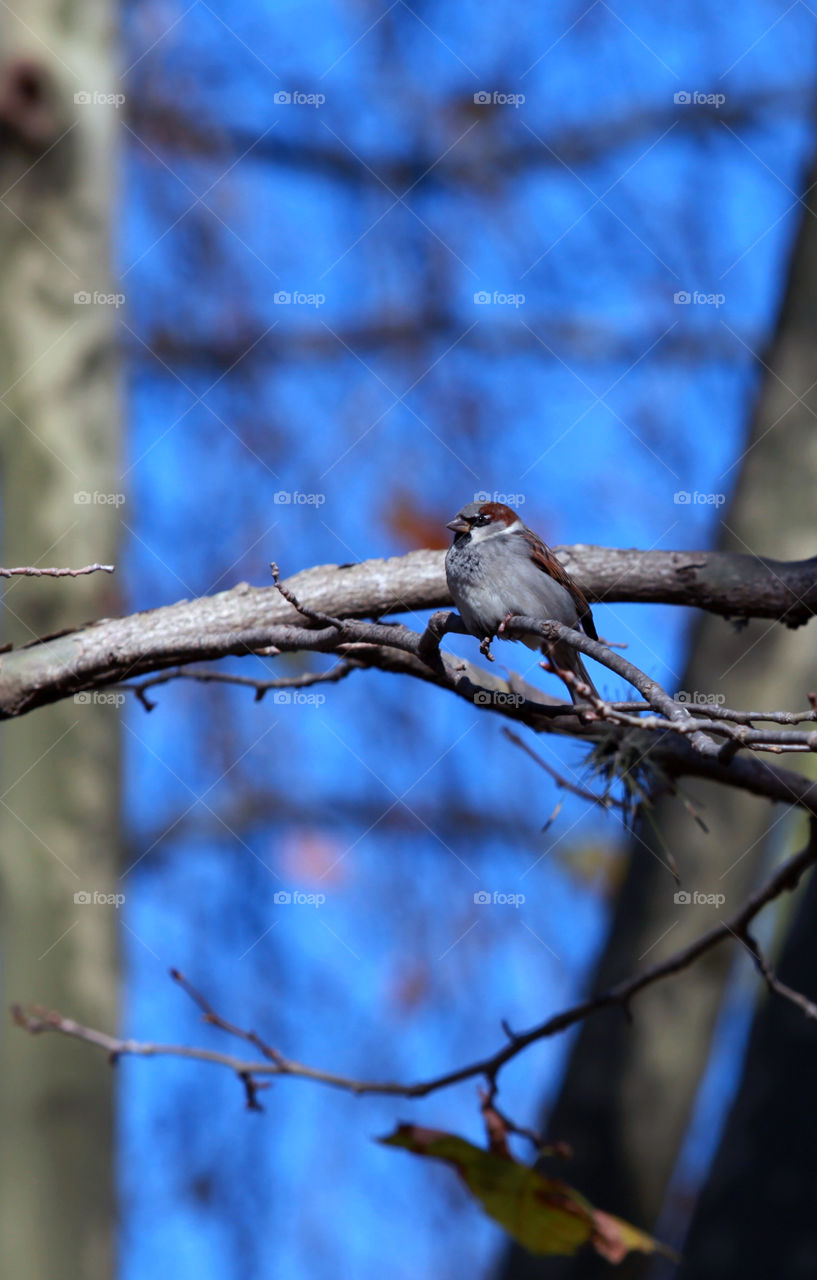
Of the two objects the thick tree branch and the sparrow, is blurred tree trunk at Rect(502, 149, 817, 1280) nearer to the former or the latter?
the sparrow

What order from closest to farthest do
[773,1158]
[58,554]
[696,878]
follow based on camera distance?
[773,1158] → [58,554] → [696,878]

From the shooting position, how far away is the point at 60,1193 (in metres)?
4.15

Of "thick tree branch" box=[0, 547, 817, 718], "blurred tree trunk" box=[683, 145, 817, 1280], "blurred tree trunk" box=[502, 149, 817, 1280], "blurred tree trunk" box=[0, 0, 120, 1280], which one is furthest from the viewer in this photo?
"blurred tree trunk" box=[502, 149, 817, 1280]

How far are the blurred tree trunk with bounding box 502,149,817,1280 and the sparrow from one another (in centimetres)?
222

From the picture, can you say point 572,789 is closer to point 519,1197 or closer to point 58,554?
point 519,1197

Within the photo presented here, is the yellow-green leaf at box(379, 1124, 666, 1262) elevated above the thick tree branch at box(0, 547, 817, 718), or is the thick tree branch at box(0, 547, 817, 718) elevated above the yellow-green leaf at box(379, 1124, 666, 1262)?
the thick tree branch at box(0, 547, 817, 718)

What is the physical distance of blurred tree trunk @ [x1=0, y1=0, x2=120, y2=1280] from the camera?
167 inches

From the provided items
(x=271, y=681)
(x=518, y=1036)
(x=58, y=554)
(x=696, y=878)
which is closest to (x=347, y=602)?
(x=271, y=681)

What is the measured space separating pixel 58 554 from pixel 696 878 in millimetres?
2978

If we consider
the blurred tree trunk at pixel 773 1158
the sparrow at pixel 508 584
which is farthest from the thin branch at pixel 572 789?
the blurred tree trunk at pixel 773 1158

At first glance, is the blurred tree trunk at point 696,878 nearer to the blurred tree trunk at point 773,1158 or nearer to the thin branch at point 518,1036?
the blurred tree trunk at point 773,1158

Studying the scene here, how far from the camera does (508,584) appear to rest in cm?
235

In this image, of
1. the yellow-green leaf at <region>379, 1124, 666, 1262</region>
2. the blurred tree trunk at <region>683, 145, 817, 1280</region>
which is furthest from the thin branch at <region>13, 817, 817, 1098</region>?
the blurred tree trunk at <region>683, 145, 817, 1280</region>

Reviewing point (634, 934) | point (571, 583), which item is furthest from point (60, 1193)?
point (571, 583)
